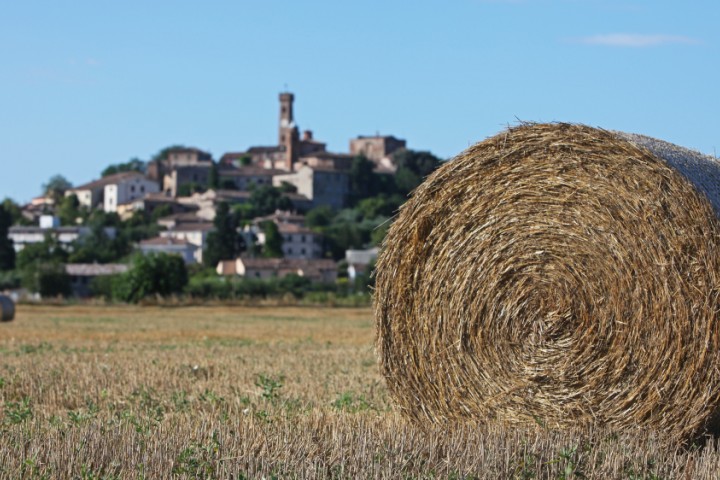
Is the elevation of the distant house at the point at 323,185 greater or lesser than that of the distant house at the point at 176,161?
lesser

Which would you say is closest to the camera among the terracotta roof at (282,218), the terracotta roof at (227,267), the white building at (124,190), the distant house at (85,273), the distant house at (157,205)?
the distant house at (85,273)

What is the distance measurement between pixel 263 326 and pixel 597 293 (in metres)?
21.3

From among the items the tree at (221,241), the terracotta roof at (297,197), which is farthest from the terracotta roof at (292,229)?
the terracotta roof at (297,197)

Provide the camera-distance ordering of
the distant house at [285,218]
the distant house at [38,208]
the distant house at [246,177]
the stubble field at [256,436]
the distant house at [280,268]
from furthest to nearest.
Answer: the distant house at [246,177], the distant house at [38,208], the distant house at [285,218], the distant house at [280,268], the stubble field at [256,436]

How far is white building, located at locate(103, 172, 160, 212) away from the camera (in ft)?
449

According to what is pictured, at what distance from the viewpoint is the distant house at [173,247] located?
339 ft

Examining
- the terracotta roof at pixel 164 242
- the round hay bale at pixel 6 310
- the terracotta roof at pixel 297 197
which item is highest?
the terracotta roof at pixel 297 197

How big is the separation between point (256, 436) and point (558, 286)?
8.60 ft

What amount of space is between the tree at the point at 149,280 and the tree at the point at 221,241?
3426cm

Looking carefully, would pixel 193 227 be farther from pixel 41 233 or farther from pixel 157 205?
pixel 157 205

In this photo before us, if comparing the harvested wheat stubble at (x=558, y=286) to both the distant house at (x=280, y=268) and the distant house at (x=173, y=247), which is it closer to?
the distant house at (x=280, y=268)

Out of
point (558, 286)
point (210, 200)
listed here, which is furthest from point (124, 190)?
point (558, 286)

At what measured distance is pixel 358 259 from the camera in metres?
102

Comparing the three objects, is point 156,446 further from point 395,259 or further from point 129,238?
point 129,238
